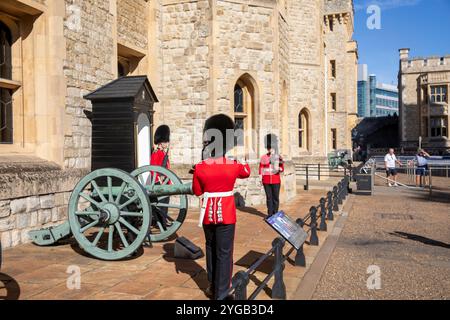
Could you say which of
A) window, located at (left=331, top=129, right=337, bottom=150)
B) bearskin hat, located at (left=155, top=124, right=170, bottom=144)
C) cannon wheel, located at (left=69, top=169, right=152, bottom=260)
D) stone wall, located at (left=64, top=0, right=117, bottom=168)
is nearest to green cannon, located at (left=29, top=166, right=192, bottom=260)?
cannon wheel, located at (left=69, top=169, right=152, bottom=260)

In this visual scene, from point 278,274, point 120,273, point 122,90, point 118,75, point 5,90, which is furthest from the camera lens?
point 118,75

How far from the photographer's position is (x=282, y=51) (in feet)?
39.0

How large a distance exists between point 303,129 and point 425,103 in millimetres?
26125

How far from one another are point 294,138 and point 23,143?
576 inches

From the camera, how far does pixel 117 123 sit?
274 inches

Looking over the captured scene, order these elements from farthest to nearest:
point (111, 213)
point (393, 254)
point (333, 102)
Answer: point (333, 102) < point (393, 254) < point (111, 213)

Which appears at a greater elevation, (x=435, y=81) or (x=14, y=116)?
(x=435, y=81)

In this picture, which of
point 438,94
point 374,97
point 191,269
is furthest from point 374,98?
→ point 191,269

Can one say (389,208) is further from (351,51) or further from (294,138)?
(351,51)

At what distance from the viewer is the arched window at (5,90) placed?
667 centimetres

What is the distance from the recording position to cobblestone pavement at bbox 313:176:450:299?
4.70 metres

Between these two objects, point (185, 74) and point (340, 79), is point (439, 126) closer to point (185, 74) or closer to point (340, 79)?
point (340, 79)

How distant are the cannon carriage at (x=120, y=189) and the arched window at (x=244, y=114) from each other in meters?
3.30
